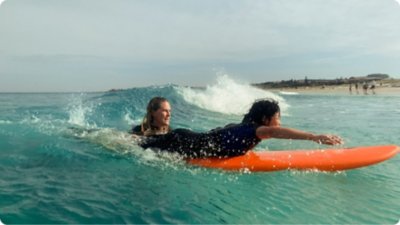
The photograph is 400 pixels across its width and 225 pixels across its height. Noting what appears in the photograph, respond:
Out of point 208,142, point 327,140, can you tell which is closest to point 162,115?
point 208,142

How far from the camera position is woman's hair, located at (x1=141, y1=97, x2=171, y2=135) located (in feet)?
15.1

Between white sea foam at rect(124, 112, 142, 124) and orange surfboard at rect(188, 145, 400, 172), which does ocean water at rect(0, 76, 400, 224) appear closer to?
orange surfboard at rect(188, 145, 400, 172)

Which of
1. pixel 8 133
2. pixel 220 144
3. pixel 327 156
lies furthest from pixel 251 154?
pixel 8 133

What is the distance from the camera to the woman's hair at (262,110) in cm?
411

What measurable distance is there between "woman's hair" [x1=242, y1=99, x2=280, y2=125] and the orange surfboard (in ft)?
1.79

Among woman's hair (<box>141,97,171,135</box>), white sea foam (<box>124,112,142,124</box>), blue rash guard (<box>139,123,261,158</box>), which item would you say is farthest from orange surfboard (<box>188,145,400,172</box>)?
white sea foam (<box>124,112,142,124</box>)

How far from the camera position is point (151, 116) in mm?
4738

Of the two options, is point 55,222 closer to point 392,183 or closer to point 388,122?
point 392,183

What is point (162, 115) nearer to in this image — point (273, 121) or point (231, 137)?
point (231, 137)

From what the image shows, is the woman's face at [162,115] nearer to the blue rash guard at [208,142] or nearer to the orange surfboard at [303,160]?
the blue rash guard at [208,142]

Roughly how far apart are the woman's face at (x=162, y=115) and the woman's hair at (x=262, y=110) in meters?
1.01

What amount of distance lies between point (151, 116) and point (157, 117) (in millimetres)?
85

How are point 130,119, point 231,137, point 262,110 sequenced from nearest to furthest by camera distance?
point 262,110 → point 231,137 → point 130,119

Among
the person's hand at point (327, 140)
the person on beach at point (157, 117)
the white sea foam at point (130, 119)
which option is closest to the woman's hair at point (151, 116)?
the person on beach at point (157, 117)
